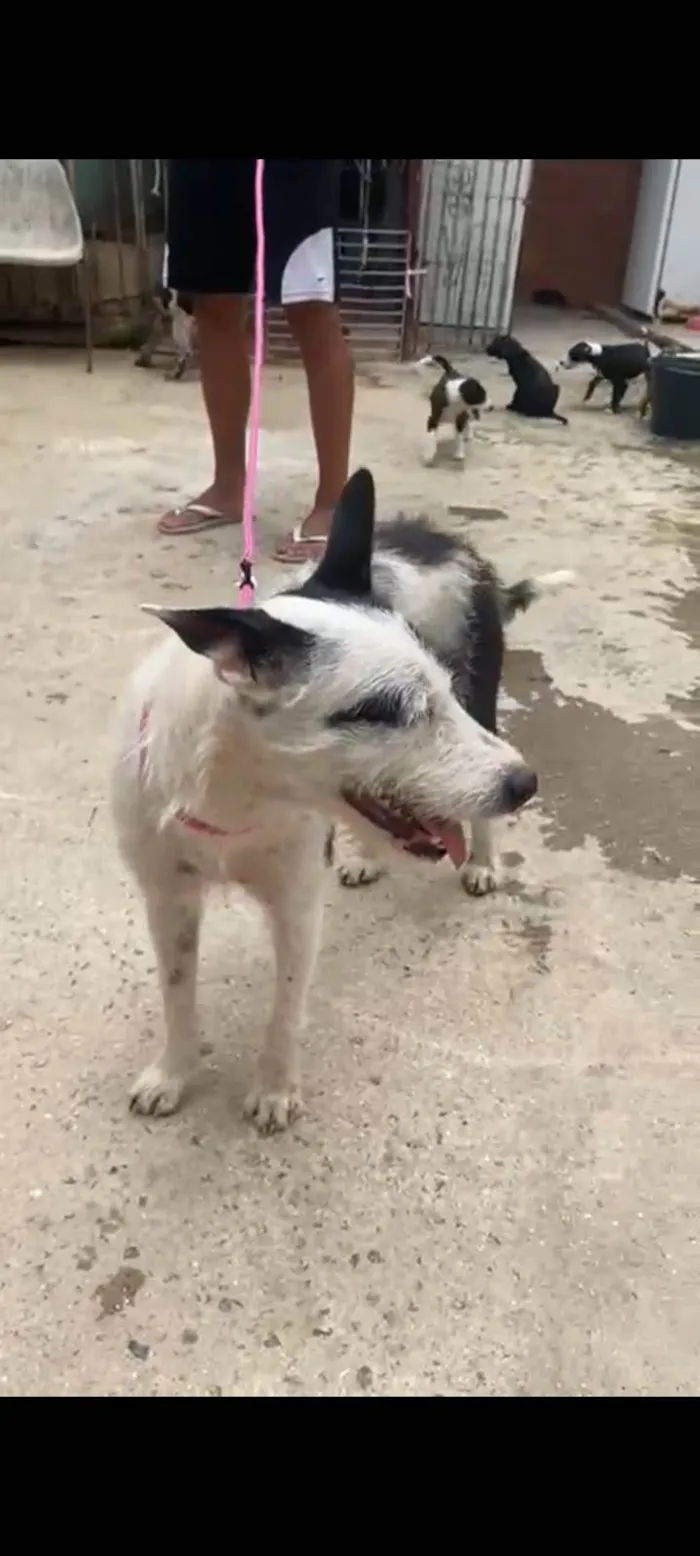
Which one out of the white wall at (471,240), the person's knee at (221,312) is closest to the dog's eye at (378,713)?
the person's knee at (221,312)

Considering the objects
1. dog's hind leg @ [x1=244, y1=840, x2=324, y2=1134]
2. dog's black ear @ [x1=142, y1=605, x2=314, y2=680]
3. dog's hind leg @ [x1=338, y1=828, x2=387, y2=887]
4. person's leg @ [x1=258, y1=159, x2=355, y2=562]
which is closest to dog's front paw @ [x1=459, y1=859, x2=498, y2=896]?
dog's hind leg @ [x1=338, y1=828, x2=387, y2=887]

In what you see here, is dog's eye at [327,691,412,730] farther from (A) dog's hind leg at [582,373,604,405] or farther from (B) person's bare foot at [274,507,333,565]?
(A) dog's hind leg at [582,373,604,405]

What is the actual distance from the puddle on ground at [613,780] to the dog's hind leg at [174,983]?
0.87m

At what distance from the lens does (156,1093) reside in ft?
5.17

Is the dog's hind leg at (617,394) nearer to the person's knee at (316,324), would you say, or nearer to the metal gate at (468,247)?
the metal gate at (468,247)

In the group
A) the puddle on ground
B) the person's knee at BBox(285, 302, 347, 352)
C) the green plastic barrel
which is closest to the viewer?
the puddle on ground

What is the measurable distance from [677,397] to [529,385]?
694 mm

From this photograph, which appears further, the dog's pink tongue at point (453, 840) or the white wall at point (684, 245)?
the white wall at point (684, 245)

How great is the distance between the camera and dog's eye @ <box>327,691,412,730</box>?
3.91ft

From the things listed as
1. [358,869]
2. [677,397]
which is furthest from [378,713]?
[677,397]

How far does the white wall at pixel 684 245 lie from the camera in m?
7.55

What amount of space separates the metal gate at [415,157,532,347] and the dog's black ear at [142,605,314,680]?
5789mm

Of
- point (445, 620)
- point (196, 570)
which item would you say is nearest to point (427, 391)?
point (196, 570)
